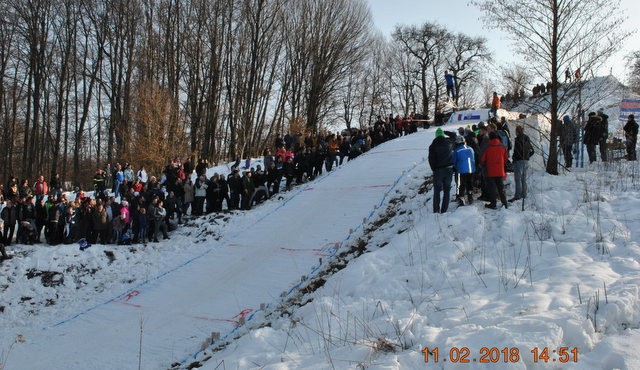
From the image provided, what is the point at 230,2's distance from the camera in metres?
31.6

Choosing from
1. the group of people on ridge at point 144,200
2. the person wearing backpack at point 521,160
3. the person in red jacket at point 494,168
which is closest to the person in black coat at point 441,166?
the person in red jacket at point 494,168

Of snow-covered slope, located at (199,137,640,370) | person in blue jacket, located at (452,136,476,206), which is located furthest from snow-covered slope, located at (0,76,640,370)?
person in blue jacket, located at (452,136,476,206)

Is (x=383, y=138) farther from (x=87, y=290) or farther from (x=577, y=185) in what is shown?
(x=87, y=290)

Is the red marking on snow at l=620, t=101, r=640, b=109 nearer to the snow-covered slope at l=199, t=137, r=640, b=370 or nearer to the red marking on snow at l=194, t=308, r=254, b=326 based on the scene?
the snow-covered slope at l=199, t=137, r=640, b=370

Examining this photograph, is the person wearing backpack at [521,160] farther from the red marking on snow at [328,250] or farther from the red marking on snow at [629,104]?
the red marking on snow at [629,104]

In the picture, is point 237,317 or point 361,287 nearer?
point 361,287

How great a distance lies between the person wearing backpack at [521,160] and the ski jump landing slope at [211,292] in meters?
4.01

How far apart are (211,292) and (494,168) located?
20.7 feet

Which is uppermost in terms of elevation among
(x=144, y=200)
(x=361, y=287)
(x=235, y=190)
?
(x=235, y=190)

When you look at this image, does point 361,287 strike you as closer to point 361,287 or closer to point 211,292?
→ point 361,287

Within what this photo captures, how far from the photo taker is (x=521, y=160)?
10070 mm

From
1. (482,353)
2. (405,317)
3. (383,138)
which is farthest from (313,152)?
(482,353)

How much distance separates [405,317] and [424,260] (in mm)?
2060

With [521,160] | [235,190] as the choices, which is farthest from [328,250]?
[235,190]
